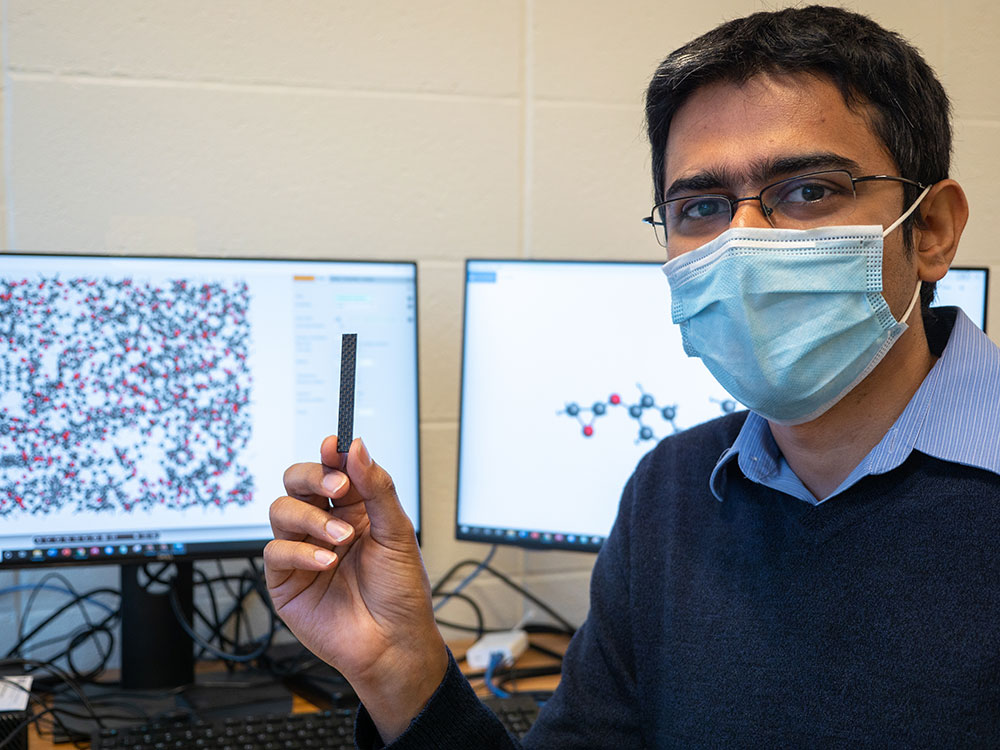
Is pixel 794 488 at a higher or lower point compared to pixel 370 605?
higher

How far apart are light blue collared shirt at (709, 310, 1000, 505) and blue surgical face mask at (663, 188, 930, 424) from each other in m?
0.06

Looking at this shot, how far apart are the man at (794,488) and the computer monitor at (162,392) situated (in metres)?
0.51

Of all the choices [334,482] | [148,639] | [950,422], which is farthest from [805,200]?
[148,639]

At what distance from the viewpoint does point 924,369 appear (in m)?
1.00

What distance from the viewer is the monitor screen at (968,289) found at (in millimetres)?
1466

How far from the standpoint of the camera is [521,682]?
4.79ft

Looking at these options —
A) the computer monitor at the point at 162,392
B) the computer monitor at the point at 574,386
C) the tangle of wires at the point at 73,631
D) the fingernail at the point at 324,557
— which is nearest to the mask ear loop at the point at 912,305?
the computer monitor at the point at 574,386

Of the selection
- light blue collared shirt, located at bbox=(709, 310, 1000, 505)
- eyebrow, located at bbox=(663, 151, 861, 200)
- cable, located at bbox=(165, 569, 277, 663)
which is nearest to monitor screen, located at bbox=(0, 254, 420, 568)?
cable, located at bbox=(165, 569, 277, 663)

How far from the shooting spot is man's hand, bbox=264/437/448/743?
2.87ft

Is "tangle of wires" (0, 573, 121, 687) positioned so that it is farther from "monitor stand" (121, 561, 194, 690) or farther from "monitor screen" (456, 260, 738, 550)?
"monitor screen" (456, 260, 738, 550)

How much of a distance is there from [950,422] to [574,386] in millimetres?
650

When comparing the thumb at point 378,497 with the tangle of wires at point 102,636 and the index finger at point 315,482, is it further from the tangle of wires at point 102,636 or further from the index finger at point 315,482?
the tangle of wires at point 102,636

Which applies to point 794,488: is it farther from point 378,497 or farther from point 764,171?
point 378,497

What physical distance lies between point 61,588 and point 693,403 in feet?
3.53
